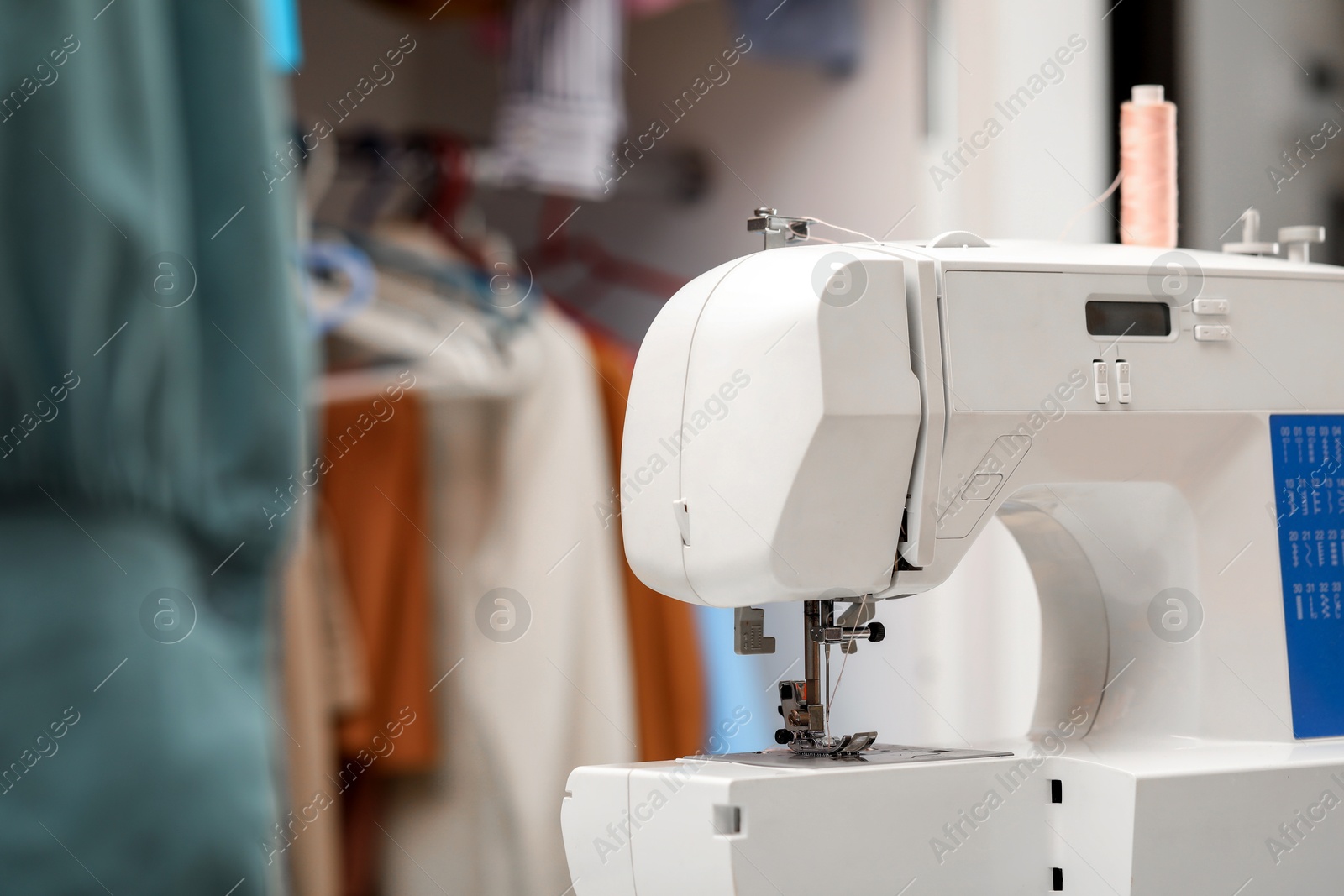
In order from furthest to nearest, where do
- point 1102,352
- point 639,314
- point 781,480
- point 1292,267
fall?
point 639,314, point 1292,267, point 1102,352, point 781,480

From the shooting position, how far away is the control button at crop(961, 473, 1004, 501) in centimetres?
104

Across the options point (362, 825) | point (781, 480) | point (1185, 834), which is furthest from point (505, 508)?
point (1185, 834)

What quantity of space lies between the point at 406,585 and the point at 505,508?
0.17 m

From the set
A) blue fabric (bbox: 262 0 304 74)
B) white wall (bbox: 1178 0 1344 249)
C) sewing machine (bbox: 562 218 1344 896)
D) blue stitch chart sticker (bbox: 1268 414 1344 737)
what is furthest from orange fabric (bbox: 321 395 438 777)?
white wall (bbox: 1178 0 1344 249)

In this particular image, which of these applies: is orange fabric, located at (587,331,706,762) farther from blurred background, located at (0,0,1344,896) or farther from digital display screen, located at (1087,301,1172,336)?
digital display screen, located at (1087,301,1172,336)

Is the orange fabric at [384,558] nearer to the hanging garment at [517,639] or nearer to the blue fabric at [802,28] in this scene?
the hanging garment at [517,639]

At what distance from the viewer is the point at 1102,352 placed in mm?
1071

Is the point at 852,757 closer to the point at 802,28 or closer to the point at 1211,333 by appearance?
the point at 1211,333

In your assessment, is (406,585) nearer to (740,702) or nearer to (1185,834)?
(740,702)

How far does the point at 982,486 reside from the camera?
105 cm

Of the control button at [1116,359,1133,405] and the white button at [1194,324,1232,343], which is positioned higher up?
the white button at [1194,324,1232,343]

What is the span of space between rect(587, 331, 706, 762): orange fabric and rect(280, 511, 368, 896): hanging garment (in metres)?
0.42

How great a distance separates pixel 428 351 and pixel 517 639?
1.35 ft

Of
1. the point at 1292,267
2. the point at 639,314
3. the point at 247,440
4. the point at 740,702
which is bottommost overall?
the point at 740,702
